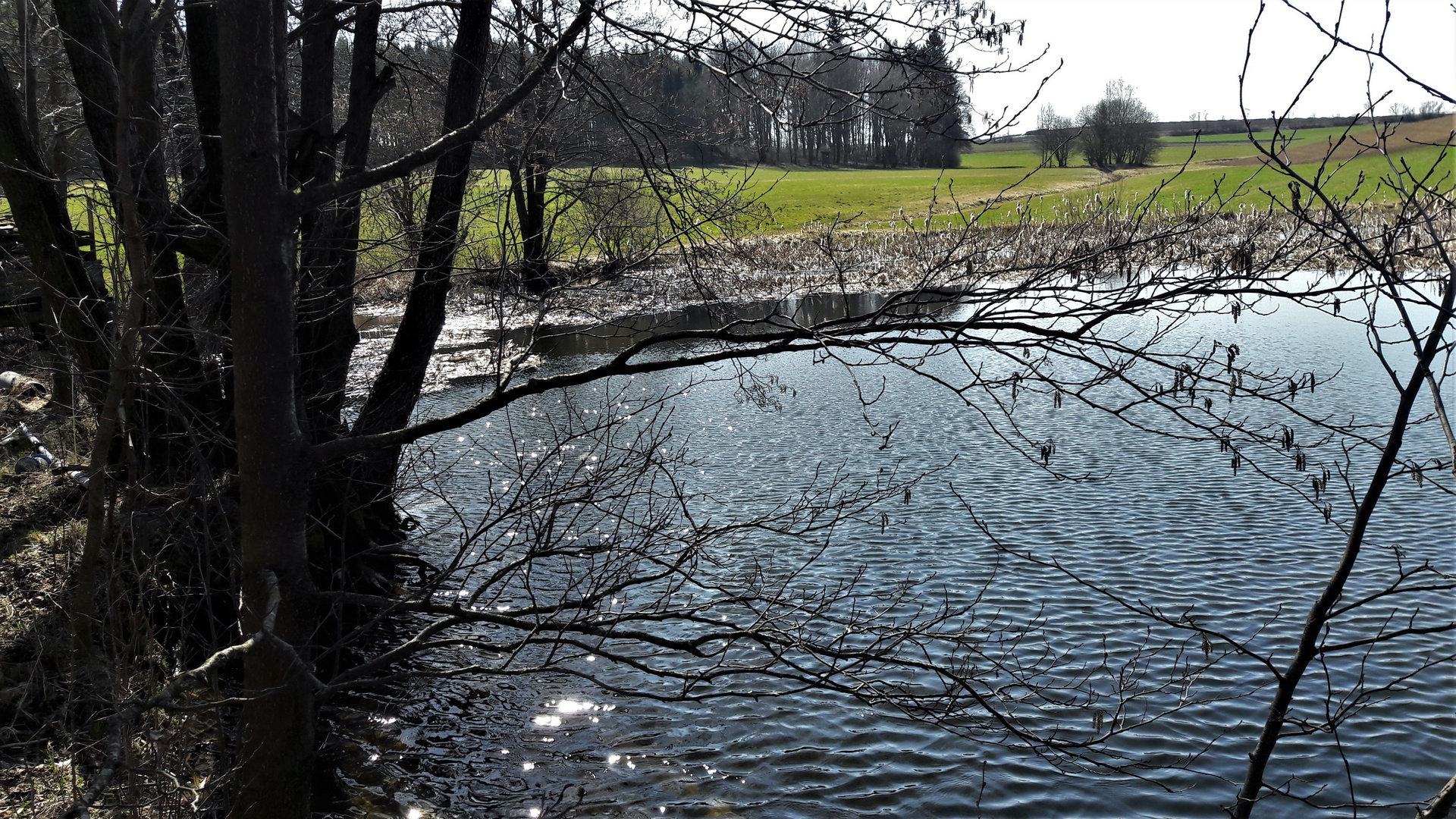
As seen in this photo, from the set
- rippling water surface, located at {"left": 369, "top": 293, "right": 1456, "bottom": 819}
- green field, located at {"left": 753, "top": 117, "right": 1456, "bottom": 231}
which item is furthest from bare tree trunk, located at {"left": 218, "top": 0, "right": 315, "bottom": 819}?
green field, located at {"left": 753, "top": 117, "right": 1456, "bottom": 231}

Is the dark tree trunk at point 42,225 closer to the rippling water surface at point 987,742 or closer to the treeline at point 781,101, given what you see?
the treeline at point 781,101

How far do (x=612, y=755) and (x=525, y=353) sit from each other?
383 cm

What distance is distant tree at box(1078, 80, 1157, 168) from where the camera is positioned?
50625 millimetres

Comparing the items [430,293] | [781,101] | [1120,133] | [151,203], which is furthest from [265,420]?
[1120,133]

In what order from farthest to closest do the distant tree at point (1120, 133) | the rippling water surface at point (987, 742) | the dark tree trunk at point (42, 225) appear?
the distant tree at point (1120, 133) → the dark tree trunk at point (42, 225) → the rippling water surface at point (987, 742)

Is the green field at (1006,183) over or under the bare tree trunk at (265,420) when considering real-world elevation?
over

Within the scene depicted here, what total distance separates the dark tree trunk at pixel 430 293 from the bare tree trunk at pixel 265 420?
4259mm

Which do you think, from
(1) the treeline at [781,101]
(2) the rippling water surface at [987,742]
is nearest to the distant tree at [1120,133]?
(2) the rippling water surface at [987,742]

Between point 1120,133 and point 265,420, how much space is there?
181ft

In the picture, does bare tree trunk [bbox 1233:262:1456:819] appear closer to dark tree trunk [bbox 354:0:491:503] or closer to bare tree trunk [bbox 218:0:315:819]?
bare tree trunk [bbox 218:0:315:819]

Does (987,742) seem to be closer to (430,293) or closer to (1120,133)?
(430,293)

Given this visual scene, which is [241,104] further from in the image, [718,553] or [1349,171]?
[1349,171]

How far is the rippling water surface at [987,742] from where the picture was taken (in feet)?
20.3

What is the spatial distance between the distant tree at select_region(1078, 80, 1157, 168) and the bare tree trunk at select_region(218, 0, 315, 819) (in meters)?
48.6
